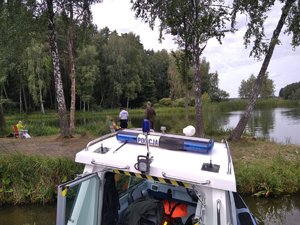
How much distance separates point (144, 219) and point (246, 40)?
10.3 m

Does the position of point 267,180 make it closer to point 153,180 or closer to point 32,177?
point 32,177

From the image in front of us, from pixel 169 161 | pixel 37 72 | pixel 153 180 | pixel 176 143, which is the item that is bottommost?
pixel 153 180

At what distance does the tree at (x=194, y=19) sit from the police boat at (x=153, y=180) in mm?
9297

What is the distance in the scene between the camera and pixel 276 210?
24.5ft

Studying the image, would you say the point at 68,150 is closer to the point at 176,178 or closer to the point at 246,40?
the point at 246,40

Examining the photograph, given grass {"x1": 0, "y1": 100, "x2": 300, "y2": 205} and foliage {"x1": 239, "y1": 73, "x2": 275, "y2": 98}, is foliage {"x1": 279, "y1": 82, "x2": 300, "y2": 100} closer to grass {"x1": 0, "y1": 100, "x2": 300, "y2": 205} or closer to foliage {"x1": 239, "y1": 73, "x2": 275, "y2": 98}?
foliage {"x1": 239, "y1": 73, "x2": 275, "y2": 98}

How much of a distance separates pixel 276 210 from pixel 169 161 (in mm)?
5626

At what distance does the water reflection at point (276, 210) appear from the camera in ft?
22.7

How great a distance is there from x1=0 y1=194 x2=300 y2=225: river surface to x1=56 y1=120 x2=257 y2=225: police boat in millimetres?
3293

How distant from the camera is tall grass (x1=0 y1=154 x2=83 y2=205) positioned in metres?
7.65

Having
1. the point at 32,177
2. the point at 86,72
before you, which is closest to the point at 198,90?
the point at 32,177

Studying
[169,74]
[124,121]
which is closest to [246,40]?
[124,121]

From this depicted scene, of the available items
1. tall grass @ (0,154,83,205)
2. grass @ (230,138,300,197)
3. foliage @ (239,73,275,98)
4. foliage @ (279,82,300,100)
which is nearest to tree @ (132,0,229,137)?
grass @ (230,138,300,197)

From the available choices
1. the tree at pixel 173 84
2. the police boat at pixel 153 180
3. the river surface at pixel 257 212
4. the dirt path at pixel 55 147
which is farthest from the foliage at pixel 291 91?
the police boat at pixel 153 180
